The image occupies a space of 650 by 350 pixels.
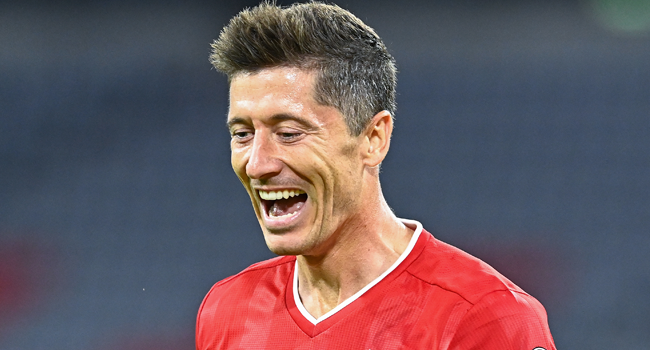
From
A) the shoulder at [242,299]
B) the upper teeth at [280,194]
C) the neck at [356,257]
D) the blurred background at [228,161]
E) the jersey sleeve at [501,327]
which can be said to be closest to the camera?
the jersey sleeve at [501,327]

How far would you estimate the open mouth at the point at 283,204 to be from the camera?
1848mm

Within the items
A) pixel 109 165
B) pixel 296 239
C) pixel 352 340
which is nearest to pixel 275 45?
pixel 296 239

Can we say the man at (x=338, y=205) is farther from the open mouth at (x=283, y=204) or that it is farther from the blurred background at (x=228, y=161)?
the blurred background at (x=228, y=161)

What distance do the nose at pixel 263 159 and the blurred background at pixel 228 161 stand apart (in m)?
3.43

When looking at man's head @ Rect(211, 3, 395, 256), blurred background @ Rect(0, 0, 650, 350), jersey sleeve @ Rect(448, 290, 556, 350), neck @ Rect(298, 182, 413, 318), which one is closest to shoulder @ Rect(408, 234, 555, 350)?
jersey sleeve @ Rect(448, 290, 556, 350)

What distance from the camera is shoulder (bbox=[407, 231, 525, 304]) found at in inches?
69.9

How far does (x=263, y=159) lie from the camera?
5.77 ft

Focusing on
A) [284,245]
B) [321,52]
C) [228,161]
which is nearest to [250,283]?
[284,245]

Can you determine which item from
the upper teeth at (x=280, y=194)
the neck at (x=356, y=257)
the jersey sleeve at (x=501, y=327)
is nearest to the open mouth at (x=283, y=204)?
the upper teeth at (x=280, y=194)

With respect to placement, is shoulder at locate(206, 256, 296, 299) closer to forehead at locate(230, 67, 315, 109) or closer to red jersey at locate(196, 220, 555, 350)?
red jersey at locate(196, 220, 555, 350)

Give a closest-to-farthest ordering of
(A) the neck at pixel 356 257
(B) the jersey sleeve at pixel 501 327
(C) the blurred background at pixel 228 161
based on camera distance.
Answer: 1. (B) the jersey sleeve at pixel 501 327
2. (A) the neck at pixel 356 257
3. (C) the blurred background at pixel 228 161

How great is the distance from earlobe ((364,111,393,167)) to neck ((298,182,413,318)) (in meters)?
0.13

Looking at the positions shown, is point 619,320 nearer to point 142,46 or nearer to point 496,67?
point 496,67

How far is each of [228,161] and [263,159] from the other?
4365 mm
